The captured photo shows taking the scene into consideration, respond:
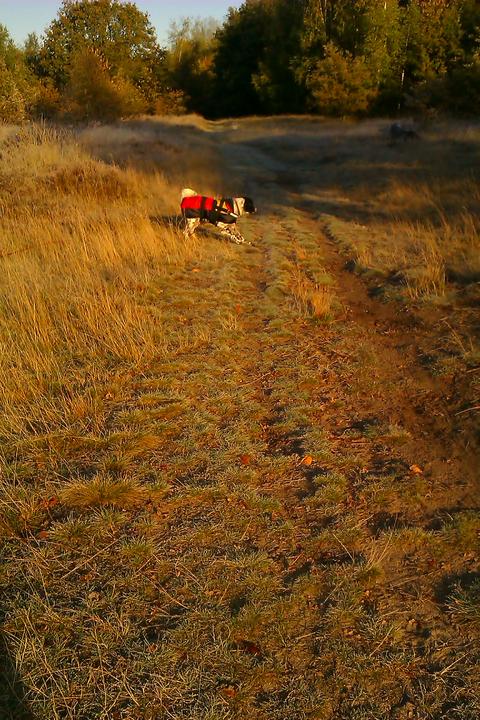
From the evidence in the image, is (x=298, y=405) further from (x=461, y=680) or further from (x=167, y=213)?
(x=167, y=213)

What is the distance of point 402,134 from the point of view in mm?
19453

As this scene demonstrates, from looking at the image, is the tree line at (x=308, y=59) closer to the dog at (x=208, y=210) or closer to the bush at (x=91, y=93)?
the bush at (x=91, y=93)

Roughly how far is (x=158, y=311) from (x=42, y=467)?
285cm

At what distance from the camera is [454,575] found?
2.78 metres

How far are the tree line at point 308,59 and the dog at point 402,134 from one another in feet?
10.3

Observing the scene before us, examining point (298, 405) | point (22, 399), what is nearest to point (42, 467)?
point (22, 399)

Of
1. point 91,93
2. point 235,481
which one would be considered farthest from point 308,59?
point 235,481

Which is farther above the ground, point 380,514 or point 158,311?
point 158,311

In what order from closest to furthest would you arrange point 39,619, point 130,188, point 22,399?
point 39,619 → point 22,399 → point 130,188

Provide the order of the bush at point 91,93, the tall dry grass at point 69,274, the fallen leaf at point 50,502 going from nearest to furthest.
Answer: the fallen leaf at point 50,502, the tall dry grass at point 69,274, the bush at point 91,93

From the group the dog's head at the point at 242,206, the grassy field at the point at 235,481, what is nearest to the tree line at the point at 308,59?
the dog's head at the point at 242,206

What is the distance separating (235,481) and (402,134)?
1889 centimetres

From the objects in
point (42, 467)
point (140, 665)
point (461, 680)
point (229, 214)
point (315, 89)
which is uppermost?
point (315, 89)

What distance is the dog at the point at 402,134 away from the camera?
18.8 meters
